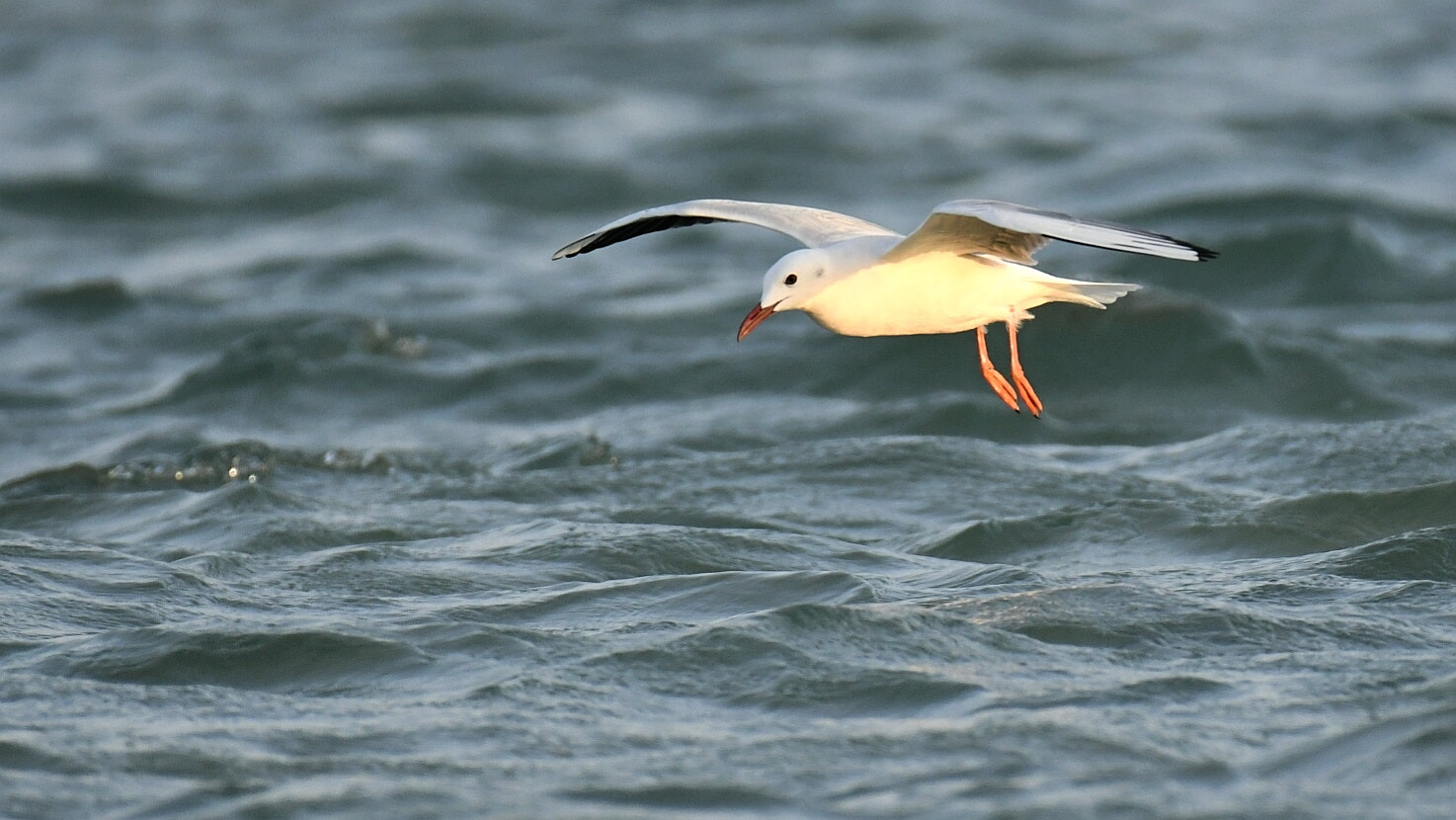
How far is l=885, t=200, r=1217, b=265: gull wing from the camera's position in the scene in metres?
6.15

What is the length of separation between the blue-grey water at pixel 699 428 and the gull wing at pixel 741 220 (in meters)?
1.30

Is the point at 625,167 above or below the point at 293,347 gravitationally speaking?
above

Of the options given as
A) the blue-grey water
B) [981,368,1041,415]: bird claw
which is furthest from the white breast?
the blue-grey water

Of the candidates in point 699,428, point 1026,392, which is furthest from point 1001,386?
point 699,428

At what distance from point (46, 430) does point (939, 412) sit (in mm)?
5496

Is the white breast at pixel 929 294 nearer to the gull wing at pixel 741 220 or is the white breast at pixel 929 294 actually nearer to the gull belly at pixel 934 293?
the gull belly at pixel 934 293

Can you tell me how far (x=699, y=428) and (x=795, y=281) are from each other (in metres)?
3.87

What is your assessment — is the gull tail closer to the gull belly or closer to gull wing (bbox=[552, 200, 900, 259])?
the gull belly

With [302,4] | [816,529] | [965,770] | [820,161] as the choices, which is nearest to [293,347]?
[816,529]

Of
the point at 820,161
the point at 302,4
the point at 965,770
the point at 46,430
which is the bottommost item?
the point at 965,770

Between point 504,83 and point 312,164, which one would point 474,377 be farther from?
point 504,83

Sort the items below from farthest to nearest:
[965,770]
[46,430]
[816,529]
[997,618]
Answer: [46,430]
[816,529]
[997,618]
[965,770]

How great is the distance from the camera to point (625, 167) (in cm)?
1831

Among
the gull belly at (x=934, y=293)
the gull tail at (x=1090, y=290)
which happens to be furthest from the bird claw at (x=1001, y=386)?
the gull tail at (x=1090, y=290)
